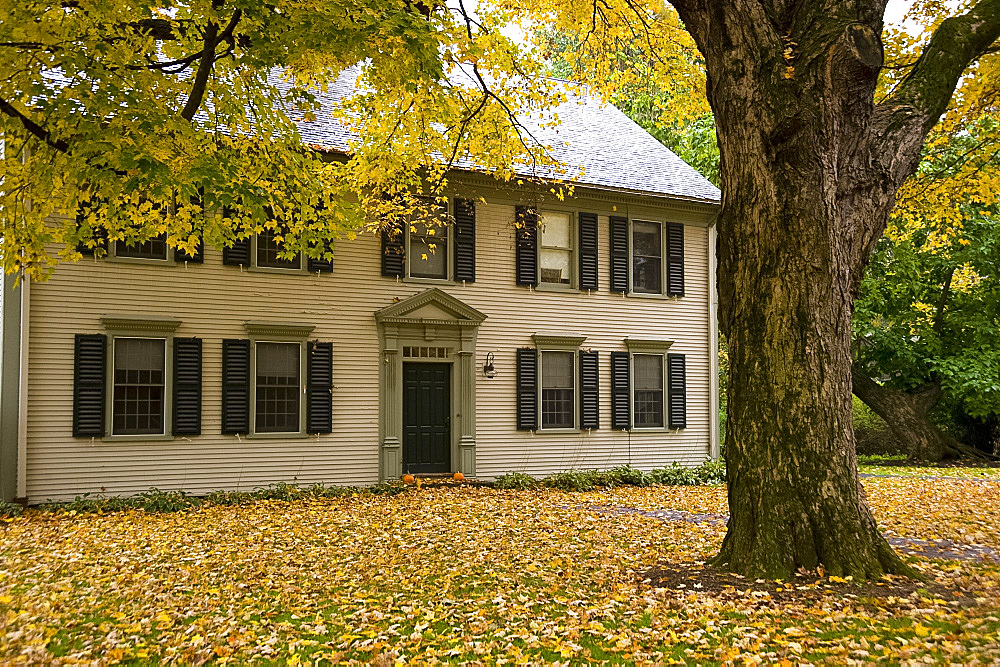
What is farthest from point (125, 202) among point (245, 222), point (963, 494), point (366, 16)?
point (963, 494)

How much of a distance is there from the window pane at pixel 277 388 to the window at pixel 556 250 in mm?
5377

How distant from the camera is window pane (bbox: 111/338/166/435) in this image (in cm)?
1341

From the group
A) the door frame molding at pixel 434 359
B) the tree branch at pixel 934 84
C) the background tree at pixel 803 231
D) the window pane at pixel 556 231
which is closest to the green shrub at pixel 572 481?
the door frame molding at pixel 434 359

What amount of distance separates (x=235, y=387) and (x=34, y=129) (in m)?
7.24

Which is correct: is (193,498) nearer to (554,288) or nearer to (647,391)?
(554,288)

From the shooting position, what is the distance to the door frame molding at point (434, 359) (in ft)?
50.4

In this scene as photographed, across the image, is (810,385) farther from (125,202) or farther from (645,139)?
(645,139)

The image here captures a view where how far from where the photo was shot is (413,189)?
1525cm

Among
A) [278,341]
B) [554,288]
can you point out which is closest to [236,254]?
[278,341]

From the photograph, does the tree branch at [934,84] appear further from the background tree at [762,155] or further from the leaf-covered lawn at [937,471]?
the leaf-covered lawn at [937,471]

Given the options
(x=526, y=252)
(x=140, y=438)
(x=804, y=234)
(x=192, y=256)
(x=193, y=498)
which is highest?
(x=526, y=252)

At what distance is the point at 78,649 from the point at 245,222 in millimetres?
5388

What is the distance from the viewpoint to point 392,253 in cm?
1553

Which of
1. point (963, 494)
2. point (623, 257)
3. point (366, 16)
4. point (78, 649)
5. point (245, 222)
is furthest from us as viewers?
point (623, 257)
